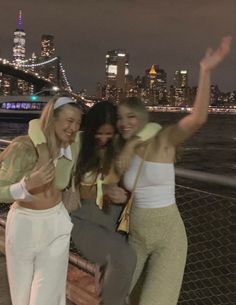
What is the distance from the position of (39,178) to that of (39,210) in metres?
0.18

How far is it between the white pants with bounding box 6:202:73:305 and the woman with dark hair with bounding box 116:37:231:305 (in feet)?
1.20

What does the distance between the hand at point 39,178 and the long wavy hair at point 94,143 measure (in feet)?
0.98

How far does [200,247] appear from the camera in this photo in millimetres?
14062

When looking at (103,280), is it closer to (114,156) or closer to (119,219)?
(119,219)

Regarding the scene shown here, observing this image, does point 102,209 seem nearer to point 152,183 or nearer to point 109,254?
point 109,254

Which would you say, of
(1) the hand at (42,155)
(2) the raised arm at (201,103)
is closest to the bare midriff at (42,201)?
(1) the hand at (42,155)

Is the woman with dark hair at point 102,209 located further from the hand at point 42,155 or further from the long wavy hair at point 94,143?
the hand at point 42,155

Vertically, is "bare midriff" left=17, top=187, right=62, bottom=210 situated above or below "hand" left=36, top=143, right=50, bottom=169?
below

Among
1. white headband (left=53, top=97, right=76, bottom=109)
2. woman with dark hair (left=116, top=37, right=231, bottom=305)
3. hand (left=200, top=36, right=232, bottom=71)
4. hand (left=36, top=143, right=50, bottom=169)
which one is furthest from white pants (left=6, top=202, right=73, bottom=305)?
hand (left=200, top=36, right=232, bottom=71)

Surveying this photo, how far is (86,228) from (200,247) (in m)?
12.0

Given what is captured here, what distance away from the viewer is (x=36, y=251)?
2359 millimetres

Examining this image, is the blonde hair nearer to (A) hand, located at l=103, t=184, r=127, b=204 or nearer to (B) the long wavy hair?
(B) the long wavy hair

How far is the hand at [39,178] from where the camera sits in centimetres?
224

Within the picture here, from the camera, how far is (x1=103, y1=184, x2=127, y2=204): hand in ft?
8.23
